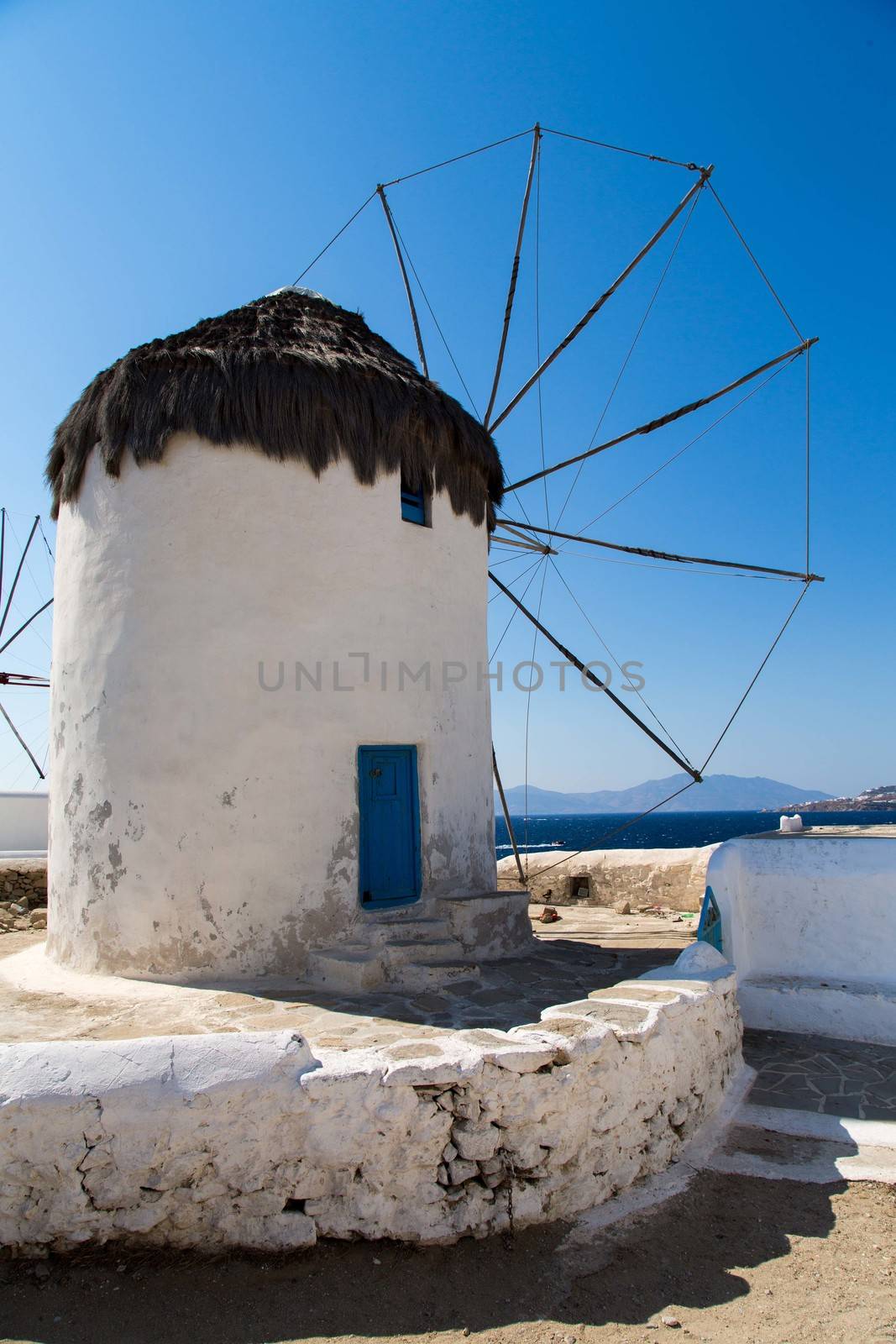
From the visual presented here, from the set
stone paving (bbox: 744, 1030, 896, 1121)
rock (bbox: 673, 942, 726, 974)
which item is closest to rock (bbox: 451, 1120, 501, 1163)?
rock (bbox: 673, 942, 726, 974)

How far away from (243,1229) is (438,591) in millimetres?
4872

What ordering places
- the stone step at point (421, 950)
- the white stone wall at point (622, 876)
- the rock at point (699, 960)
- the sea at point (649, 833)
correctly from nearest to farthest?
the rock at point (699, 960), the stone step at point (421, 950), the white stone wall at point (622, 876), the sea at point (649, 833)

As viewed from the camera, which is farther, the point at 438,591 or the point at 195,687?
the point at 438,591

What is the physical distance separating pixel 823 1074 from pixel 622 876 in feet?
22.7

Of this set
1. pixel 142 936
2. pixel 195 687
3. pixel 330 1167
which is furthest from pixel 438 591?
pixel 330 1167

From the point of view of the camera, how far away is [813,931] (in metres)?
5.42

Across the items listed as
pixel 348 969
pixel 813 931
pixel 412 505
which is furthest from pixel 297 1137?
pixel 412 505

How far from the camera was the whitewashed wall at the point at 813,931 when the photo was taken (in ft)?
17.0

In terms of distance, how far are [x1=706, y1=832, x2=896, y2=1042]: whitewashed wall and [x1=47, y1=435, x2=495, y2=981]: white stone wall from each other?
7.59 feet

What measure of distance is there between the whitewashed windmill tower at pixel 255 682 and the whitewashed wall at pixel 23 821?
998 centimetres

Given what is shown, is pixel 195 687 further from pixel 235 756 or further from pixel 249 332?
pixel 249 332

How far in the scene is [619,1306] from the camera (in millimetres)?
2732

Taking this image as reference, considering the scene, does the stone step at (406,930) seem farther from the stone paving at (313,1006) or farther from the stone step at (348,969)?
the stone paving at (313,1006)

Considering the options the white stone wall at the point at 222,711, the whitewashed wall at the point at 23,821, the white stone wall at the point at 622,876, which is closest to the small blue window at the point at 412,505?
the white stone wall at the point at 222,711
